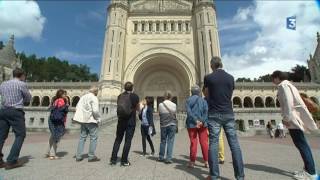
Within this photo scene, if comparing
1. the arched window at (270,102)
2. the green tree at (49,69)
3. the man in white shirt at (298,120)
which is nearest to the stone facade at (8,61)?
the green tree at (49,69)

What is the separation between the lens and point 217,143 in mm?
4664

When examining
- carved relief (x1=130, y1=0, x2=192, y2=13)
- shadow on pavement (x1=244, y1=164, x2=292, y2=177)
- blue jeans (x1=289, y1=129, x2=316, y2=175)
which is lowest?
shadow on pavement (x1=244, y1=164, x2=292, y2=177)

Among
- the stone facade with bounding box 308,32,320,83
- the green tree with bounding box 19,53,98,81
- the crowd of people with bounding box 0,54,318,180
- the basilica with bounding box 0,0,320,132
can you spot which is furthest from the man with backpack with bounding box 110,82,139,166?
the green tree with bounding box 19,53,98,81

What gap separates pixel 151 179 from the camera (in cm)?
470

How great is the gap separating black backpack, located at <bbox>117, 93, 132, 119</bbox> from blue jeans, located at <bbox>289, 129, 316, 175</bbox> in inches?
149

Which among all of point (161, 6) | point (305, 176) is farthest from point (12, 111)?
point (161, 6)

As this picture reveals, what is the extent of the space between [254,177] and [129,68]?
37.5 metres

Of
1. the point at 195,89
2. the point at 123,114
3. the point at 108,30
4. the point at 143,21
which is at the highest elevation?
the point at 143,21

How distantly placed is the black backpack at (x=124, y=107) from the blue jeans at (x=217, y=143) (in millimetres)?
2319

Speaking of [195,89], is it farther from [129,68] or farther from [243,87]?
[243,87]

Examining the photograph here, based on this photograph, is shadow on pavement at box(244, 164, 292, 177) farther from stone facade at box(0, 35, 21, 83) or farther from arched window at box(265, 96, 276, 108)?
stone facade at box(0, 35, 21, 83)

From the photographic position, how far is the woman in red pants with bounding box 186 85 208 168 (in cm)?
607

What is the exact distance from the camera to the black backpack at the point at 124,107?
20.6 feet

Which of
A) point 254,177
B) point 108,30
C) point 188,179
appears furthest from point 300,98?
point 108,30
